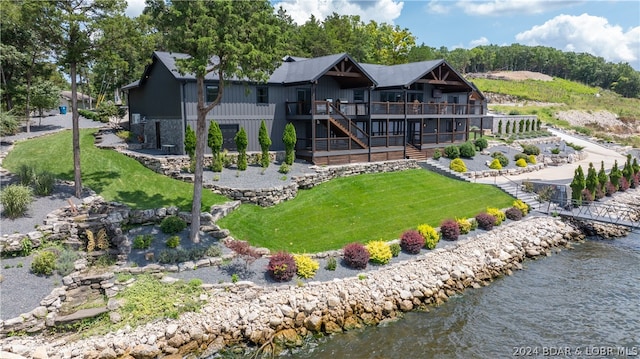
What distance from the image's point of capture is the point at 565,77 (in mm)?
140875

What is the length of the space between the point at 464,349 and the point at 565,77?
154 meters

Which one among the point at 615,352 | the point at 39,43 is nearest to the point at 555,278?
the point at 615,352

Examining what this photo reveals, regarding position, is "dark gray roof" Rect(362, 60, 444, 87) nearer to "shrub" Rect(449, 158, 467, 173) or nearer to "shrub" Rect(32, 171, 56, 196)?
"shrub" Rect(449, 158, 467, 173)

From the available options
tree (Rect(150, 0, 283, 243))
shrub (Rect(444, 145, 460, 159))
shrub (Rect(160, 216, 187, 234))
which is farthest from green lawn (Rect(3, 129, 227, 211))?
shrub (Rect(444, 145, 460, 159))

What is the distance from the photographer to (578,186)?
28.0 metres

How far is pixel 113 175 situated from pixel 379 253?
16.4 meters

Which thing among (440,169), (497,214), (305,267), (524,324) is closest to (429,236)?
(524,324)

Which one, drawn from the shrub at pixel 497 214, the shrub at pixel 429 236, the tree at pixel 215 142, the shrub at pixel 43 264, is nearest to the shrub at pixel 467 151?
the shrub at pixel 497 214

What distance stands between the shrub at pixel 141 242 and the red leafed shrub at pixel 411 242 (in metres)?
11.9

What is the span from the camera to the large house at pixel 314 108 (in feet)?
95.5

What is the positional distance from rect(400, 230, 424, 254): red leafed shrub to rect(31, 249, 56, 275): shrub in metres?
15.0

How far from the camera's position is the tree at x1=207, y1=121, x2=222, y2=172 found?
26594mm

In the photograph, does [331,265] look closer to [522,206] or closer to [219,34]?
[219,34]

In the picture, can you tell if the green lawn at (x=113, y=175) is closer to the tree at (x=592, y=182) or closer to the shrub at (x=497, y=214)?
the shrub at (x=497, y=214)
